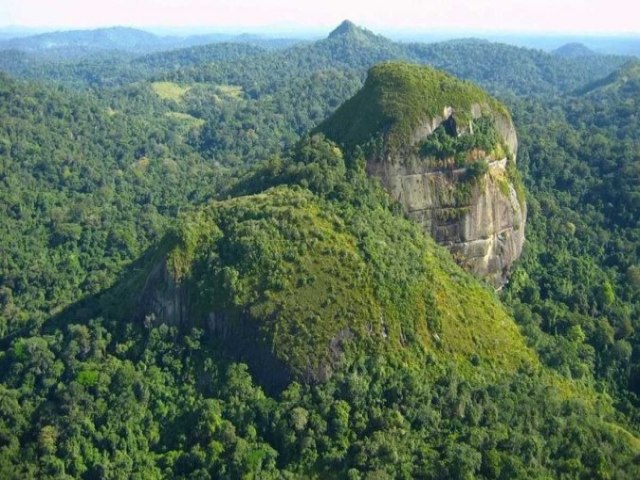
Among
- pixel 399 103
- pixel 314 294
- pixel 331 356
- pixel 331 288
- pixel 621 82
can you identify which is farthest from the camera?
pixel 621 82

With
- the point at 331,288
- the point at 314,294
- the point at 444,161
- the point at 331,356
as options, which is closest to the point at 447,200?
the point at 444,161

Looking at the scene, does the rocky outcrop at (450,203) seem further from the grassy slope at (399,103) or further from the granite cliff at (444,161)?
the grassy slope at (399,103)

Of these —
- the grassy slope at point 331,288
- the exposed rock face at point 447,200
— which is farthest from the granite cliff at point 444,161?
the grassy slope at point 331,288

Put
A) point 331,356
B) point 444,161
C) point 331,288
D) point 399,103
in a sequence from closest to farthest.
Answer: point 331,356, point 331,288, point 444,161, point 399,103

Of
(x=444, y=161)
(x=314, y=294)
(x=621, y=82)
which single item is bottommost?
(x=314, y=294)

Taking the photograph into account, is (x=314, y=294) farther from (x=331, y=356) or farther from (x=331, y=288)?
(x=331, y=356)

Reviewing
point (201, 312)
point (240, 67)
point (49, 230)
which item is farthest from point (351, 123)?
point (240, 67)

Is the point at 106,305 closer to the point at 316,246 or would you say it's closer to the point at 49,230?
the point at 316,246

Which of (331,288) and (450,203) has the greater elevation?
(450,203)

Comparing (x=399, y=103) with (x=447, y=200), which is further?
(x=399, y=103)
